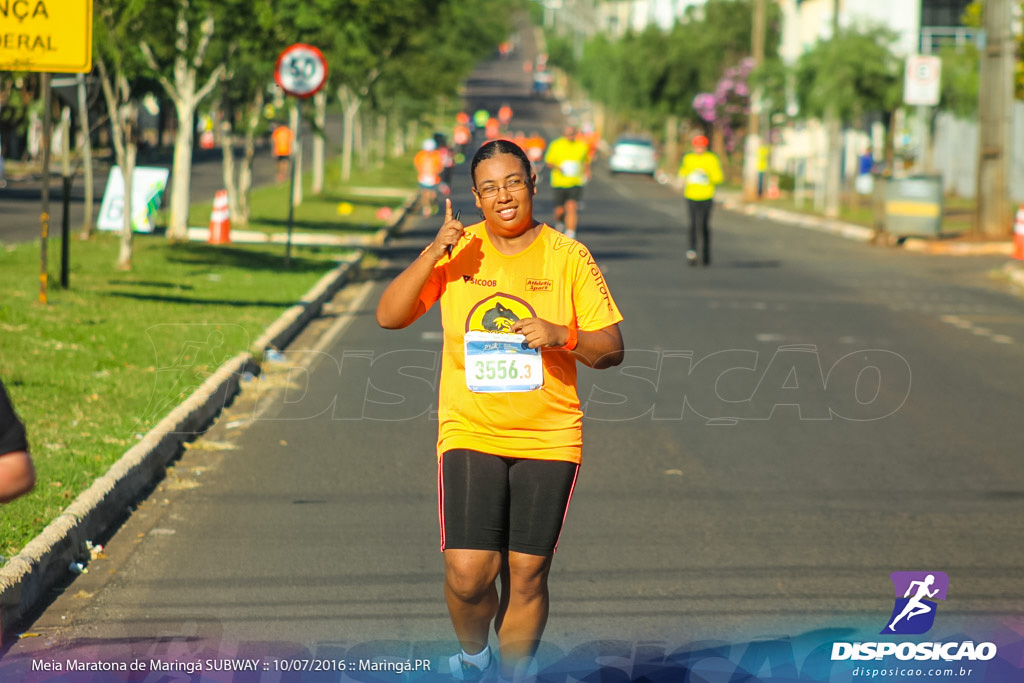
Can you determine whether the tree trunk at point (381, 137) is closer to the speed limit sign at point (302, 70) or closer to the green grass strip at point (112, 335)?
the green grass strip at point (112, 335)

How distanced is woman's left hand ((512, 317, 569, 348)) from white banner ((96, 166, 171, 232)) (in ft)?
55.9

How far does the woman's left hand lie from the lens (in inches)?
174

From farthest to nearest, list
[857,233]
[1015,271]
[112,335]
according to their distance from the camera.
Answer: [857,233] < [1015,271] < [112,335]

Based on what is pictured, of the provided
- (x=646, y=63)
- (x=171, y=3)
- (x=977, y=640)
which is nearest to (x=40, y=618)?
(x=977, y=640)

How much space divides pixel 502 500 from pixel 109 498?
10.6 ft

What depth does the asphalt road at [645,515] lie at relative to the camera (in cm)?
557

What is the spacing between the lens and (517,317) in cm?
459

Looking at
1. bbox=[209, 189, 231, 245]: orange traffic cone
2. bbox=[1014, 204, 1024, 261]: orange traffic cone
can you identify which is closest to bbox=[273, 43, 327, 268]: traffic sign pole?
bbox=[209, 189, 231, 245]: orange traffic cone

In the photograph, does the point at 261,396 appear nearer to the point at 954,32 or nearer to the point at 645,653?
the point at 645,653

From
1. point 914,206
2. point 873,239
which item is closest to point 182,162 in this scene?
point 914,206

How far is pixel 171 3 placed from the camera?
1839 centimetres

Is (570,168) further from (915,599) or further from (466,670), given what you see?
(466,670)

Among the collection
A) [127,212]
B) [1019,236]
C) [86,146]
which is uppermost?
[86,146]

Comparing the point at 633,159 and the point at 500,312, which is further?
the point at 633,159
